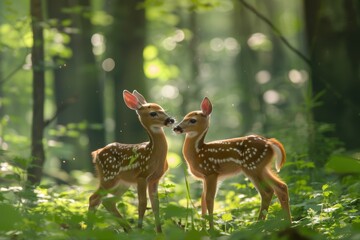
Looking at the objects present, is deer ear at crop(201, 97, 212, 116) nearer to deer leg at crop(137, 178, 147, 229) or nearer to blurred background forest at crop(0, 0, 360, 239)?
blurred background forest at crop(0, 0, 360, 239)

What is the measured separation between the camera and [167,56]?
1219 inches

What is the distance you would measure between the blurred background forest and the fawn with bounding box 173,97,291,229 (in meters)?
0.50

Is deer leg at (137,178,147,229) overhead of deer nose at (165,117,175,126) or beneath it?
beneath

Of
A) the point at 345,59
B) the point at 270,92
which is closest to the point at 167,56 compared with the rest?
the point at 270,92

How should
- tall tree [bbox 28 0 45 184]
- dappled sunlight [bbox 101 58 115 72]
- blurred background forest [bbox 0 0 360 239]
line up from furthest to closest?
dappled sunlight [bbox 101 58 115 72], blurred background forest [bbox 0 0 360 239], tall tree [bbox 28 0 45 184]

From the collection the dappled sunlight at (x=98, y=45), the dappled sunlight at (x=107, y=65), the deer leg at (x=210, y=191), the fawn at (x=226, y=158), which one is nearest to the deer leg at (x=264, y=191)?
the fawn at (x=226, y=158)

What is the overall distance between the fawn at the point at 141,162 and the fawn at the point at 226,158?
0.73 feet

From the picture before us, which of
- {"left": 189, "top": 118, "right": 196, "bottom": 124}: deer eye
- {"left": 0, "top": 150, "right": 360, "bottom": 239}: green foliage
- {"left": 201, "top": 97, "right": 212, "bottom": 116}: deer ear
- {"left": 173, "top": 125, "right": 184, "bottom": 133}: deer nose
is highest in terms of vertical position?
{"left": 201, "top": 97, "right": 212, "bottom": 116}: deer ear

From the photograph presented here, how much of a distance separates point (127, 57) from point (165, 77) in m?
14.1

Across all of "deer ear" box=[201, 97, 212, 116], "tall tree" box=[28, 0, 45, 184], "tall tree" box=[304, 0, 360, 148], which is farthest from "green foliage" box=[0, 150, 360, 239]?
"tall tree" box=[304, 0, 360, 148]

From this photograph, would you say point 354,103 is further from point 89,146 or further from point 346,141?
point 89,146

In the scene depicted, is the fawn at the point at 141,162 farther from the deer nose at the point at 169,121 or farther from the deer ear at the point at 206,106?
the deer ear at the point at 206,106

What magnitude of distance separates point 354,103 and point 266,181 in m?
5.06

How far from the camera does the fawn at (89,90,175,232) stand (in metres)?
7.37
